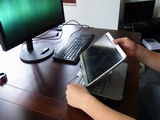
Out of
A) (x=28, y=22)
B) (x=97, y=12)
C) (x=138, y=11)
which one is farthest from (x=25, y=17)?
(x=138, y=11)

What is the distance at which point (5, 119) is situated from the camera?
0.50m

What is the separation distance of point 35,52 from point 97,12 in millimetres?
1543

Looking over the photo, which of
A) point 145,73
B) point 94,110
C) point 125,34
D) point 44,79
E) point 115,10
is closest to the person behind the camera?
point 94,110

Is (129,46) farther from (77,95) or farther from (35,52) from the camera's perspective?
(35,52)

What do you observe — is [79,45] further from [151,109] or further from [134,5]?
[134,5]

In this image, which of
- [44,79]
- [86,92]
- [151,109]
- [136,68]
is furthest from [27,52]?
[151,109]

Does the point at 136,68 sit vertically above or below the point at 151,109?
above

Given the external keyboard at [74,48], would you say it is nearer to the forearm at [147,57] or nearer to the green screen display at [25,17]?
the green screen display at [25,17]

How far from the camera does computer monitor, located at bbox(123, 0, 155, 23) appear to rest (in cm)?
211

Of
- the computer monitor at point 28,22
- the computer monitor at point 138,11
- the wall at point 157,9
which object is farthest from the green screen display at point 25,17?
the wall at point 157,9

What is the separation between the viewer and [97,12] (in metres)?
2.18

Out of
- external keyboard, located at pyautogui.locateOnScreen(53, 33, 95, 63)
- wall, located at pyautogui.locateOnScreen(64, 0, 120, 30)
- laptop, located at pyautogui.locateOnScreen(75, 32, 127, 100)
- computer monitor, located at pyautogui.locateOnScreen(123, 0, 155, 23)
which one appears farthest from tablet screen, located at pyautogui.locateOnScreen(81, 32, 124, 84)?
computer monitor, located at pyautogui.locateOnScreen(123, 0, 155, 23)

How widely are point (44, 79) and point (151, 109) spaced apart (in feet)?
1.99

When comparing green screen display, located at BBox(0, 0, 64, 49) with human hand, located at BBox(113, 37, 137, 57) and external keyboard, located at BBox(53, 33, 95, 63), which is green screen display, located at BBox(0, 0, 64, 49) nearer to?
external keyboard, located at BBox(53, 33, 95, 63)
